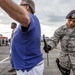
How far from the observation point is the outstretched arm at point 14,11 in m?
2.60

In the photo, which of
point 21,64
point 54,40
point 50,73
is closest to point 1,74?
point 50,73

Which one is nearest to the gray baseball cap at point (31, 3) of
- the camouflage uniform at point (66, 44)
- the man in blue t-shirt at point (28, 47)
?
the man in blue t-shirt at point (28, 47)

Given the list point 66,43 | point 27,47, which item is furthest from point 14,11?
point 66,43

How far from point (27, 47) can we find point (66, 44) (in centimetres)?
187

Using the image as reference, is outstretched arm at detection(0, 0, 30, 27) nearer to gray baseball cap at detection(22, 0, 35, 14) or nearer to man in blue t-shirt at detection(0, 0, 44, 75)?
man in blue t-shirt at detection(0, 0, 44, 75)

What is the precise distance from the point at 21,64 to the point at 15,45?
0.25m

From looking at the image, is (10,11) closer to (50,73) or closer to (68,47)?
(68,47)

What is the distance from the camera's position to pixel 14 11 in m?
2.70

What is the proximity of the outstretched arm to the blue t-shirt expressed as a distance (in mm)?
491

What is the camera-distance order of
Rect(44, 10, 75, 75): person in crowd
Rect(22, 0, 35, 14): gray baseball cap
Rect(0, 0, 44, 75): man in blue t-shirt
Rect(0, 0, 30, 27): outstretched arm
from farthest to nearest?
1. Rect(44, 10, 75, 75): person in crowd
2. Rect(22, 0, 35, 14): gray baseball cap
3. Rect(0, 0, 44, 75): man in blue t-shirt
4. Rect(0, 0, 30, 27): outstretched arm

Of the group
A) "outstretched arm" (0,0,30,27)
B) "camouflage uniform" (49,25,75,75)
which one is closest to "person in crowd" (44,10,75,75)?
"camouflage uniform" (49,25,75,75)

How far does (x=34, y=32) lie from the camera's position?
3385 millimetres

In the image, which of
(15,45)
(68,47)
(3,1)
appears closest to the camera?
(3,1)

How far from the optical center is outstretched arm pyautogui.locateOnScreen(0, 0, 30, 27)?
2.60 metres
